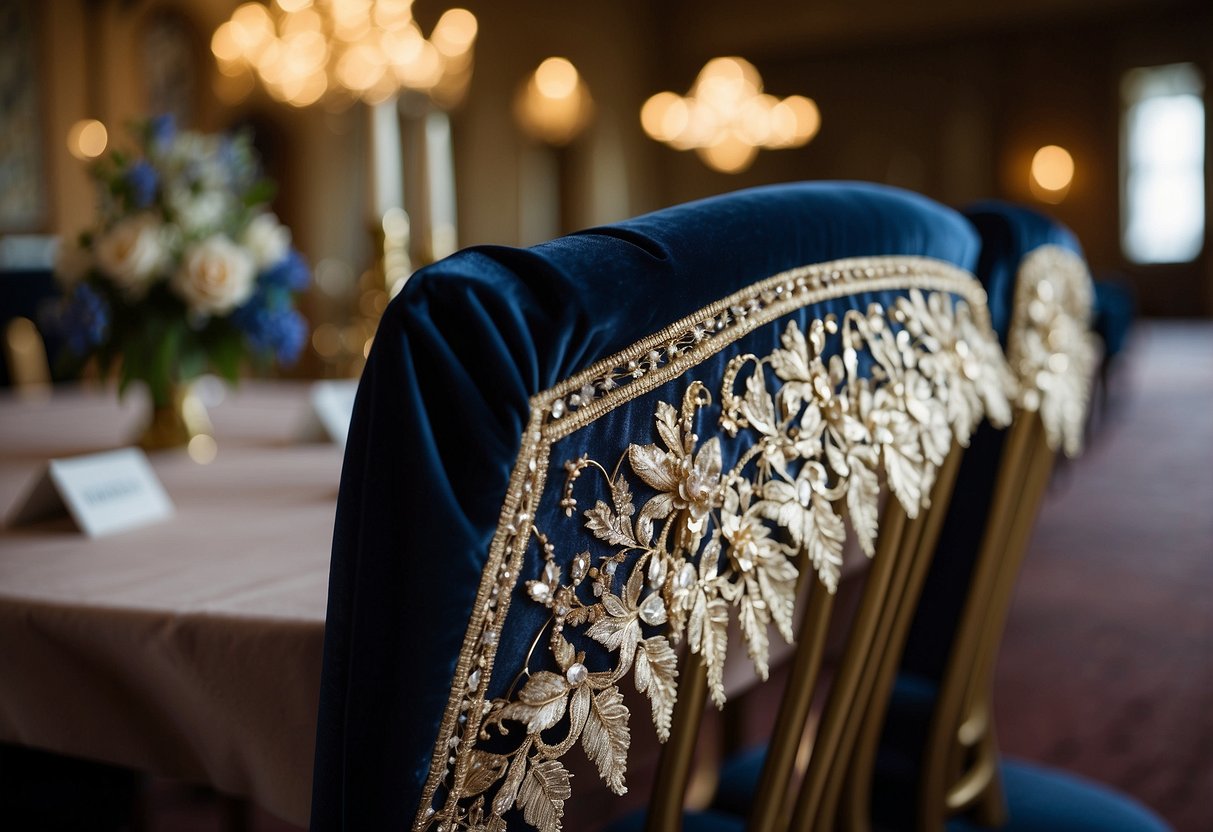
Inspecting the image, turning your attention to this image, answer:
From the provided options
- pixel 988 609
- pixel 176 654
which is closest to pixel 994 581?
pixel 988 609

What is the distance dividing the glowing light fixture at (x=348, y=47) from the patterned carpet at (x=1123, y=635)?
234 centimetres

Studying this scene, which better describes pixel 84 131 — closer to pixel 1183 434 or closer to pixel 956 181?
pixel 1183 434

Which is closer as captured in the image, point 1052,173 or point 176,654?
point 176,654

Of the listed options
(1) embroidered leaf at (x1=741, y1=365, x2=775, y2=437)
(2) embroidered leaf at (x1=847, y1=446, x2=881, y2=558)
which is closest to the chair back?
(2) embroidered leaf at (x1=847, y1=446, x2=881, y2=558)

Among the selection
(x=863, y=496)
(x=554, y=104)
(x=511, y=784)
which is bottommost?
(x=511, y=784)

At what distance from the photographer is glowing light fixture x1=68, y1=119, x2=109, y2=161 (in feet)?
23.1

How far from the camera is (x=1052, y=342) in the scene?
103 cm

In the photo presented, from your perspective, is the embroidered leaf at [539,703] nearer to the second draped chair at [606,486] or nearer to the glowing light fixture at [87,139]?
the second draped chair at [606,486]

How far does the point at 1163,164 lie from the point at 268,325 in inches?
542

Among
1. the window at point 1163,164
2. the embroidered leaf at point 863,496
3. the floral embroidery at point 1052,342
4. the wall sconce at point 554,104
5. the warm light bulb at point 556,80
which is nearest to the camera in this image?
the embroidered leaf at point 863,496

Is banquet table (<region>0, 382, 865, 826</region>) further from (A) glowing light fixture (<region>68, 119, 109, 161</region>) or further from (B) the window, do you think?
(B) the window

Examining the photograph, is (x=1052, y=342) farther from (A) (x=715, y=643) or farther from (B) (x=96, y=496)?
(B) (x=96, y=496)

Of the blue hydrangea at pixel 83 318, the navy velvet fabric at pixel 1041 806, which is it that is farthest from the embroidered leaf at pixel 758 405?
the blue hydrangea at pixel 83 318

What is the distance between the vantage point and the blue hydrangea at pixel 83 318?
157cm
